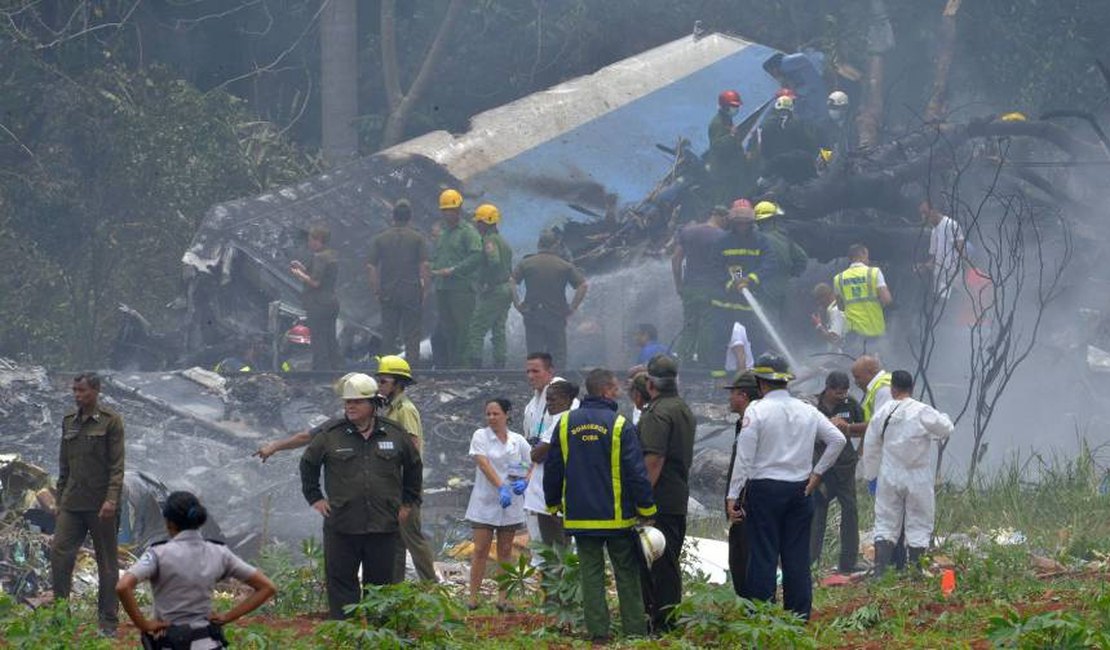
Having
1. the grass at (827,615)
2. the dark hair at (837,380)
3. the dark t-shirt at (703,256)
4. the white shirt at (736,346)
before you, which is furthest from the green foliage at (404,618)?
the dark t-shirt at (703,256)

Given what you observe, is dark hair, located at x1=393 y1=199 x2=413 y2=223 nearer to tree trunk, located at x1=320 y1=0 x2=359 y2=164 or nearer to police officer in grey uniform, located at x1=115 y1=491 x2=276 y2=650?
tree trunk, located at x1=320 y1=0 x2=359 y2=164

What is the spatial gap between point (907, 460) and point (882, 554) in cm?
65

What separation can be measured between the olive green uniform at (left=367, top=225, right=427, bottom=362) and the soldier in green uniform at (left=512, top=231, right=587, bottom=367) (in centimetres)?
97

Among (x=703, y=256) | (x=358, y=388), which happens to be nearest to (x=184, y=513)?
(x=358, y=388)

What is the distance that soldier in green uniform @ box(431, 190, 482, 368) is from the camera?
17.0 m

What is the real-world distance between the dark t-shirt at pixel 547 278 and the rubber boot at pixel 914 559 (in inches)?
263

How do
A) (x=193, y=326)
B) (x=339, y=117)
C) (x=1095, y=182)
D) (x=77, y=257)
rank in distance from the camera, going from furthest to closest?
(x=339, y=117)
(x=77, y=257)
(x=1095, y=182)
(x=193, y=326)

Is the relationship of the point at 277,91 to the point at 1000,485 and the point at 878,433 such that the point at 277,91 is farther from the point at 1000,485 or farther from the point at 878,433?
the point at 878,433

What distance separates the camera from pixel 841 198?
19.4m

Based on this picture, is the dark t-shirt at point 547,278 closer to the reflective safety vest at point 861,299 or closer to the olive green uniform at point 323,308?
the olive green uniform at point 323,308

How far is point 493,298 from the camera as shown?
1730 centimetres

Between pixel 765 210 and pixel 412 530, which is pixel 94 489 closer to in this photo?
pixel 412 530

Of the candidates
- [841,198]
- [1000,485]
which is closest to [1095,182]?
[841,198]

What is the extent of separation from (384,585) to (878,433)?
3.80m
